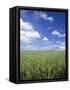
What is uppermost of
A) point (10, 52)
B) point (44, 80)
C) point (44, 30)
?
point (44, 30)

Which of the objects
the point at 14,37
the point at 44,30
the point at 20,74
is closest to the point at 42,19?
the point at 44,30

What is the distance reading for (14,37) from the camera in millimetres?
3396

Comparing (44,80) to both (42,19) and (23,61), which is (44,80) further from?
(42,19)

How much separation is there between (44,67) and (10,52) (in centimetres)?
39

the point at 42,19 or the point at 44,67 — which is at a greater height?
the point at 42,19

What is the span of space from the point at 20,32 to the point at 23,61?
0.29 m

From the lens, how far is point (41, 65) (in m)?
3.48

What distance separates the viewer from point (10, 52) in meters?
3.57

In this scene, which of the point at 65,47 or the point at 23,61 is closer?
the point at 23,61

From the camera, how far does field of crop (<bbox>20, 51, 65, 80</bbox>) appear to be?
3.38 meters

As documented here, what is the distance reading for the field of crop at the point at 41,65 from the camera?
133 inches

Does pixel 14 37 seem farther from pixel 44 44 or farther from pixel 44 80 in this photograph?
pixel 44 80

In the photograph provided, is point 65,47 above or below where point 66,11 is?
below

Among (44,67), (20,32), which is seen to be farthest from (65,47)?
(20,32)
